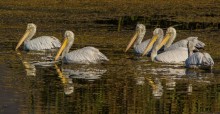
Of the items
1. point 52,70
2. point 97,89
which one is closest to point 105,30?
point 52,70

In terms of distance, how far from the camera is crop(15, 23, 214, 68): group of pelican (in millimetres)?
13188

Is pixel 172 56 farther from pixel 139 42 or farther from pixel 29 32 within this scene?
pixel 29 32

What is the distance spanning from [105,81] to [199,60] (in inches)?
84.0

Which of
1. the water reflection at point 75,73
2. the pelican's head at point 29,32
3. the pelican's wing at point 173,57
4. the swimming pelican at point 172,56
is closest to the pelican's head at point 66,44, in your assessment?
the water reflection at point 75,73

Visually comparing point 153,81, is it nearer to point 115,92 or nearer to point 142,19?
point 115,92

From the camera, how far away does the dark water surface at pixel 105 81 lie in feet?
30.9

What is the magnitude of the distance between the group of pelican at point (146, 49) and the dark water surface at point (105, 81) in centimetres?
21

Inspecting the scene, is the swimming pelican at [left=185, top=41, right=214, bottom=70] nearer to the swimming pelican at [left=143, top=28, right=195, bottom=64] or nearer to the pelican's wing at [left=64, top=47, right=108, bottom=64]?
the swimming pelican at [left=143, top=28, right=195, bottom=64]

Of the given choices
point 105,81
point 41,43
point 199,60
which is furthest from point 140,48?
point 105,81

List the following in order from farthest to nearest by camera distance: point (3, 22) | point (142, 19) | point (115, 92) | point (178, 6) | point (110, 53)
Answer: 1. point (178, 6)
2. point (142, 19)
3. point (3, 22)
4. point (110, 53)
5. point (115, 92)

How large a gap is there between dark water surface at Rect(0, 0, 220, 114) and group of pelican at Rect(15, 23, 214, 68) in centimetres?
21

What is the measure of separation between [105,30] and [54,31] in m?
1.21

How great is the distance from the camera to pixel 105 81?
1152cm

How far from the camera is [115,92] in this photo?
415 inches
